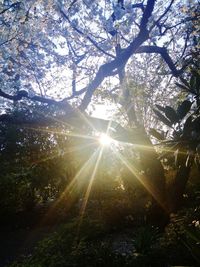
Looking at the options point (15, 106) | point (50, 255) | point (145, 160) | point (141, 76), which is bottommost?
point (50, 255)

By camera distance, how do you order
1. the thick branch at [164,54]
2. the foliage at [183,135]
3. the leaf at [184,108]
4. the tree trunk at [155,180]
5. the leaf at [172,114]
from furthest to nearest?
the thick branch at [164,54]
the tree trunk at [155,180]
the leaf at [172,114]
the leaf at [184,108]
the foliage at [183,135]

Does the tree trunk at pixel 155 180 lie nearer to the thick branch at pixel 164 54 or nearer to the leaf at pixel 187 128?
the leaf at pixel 187 128

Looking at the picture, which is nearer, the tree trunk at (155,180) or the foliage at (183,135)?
the foliage at (183,135)

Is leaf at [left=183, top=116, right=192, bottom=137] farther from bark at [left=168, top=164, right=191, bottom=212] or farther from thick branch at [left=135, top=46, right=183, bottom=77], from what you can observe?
thick branch at [left=135, top=46, right=183, bottom=77]

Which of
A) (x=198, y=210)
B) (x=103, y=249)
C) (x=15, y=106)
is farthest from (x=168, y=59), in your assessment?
(x=15, y=106)

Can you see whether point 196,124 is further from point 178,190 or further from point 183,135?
point 178,190

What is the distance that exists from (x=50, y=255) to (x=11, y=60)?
7412 mm

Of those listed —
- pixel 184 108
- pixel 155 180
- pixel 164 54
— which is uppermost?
pixel 164 54

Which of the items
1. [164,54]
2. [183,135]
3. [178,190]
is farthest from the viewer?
[164,54]

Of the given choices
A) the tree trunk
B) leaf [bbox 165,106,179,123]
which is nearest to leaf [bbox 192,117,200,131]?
leaf [bbox 165,106,179,123]

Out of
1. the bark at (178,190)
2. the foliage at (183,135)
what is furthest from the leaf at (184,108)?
the bark at (178,190)

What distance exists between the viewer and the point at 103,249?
6.71m

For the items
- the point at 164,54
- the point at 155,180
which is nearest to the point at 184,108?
the point at 155,180

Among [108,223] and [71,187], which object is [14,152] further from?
[108,223]
